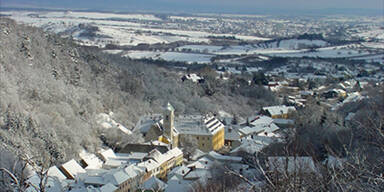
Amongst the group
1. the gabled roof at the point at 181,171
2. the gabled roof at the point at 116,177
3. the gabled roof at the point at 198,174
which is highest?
the gabled roof at the point at 116,177

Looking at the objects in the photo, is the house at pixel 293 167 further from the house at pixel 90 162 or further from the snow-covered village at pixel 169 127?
the house at pixel 90 162

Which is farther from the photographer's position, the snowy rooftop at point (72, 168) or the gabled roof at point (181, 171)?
the snowy rooftop at point (72, 168)

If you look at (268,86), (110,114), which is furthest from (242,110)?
(110,114)

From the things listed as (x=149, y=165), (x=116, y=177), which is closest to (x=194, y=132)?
(x=149, y=165)

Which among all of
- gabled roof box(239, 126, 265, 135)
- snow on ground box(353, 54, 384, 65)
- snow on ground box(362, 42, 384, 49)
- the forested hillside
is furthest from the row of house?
snow on ground box(362, 42, 384, 49)

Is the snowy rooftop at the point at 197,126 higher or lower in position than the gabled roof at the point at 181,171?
lower

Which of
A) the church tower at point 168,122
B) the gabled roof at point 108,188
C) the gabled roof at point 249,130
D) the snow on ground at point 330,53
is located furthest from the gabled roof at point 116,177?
the snow on ground at point 330,53

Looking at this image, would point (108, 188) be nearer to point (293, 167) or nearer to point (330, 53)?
point (293, 167)
